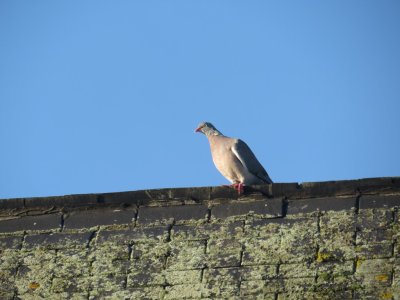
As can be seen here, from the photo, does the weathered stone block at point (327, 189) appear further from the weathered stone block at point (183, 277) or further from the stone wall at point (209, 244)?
the weathered stone block at point (183, 277)

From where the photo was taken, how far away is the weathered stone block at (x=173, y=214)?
24.3 ft

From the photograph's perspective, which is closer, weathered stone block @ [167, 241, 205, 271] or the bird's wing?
weathered stone block @ [167, 241, 205, 271]

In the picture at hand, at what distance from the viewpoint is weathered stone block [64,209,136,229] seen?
759 centimetres

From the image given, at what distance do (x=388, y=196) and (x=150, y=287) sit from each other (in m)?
1.79

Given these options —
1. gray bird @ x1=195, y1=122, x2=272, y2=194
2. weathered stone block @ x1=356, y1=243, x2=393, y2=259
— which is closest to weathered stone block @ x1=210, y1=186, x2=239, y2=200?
weathered stone block @ x1=356, y1=243, x2=393, y2=259

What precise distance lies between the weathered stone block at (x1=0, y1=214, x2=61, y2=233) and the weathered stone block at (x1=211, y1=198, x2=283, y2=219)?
4.02 feet

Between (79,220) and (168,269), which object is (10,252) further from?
(168,269)

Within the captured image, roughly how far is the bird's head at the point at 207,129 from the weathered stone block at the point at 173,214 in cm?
530

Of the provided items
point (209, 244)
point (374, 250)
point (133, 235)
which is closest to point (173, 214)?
point (133, 235)

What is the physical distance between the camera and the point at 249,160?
11891 mm

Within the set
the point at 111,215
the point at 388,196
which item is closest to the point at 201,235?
the point at 111,215

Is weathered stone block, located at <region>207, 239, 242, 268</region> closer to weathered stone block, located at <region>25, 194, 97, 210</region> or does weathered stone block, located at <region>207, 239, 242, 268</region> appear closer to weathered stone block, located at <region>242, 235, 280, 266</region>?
weathered stone block, located at <region>242, 235, 280, 266</region>

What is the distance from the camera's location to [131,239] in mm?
7355

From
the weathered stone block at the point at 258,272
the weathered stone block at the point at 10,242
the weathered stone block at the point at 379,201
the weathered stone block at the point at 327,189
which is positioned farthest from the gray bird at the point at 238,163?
the weathered stone block at the point at 258,272
